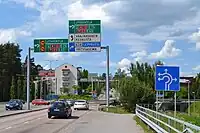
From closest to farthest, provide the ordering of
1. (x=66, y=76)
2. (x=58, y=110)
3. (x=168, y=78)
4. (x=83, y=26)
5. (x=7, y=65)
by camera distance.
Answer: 1. (x=168, y=78)
2. (x=58, y=110)
3. (x=83, y=26)
4. (x=7, y=65)
5. (x=66, y=76)

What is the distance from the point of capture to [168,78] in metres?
17.2

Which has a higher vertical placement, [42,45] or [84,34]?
[84,34]

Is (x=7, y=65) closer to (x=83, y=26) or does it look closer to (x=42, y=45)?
(x=42, y=45)

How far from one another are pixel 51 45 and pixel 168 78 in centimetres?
3040

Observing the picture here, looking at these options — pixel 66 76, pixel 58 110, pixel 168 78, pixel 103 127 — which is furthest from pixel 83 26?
pixel 66 76

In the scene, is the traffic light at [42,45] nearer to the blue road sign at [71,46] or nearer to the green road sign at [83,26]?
the blue road sign at [71,46]

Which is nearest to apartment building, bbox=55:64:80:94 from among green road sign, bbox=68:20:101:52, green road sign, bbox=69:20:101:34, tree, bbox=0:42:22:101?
tree, bbox=0:42:22:101

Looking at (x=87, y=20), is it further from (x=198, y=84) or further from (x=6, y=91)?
(x=198, y=84)

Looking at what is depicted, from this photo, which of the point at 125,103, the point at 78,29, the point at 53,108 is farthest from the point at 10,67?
the point at 53,108

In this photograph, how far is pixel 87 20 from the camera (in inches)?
1780

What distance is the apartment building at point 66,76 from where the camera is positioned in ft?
619

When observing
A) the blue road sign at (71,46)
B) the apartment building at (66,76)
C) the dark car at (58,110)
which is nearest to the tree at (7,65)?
the apartment building at (66,76)

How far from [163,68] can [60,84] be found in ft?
574

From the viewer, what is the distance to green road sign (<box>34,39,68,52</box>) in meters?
46.1
